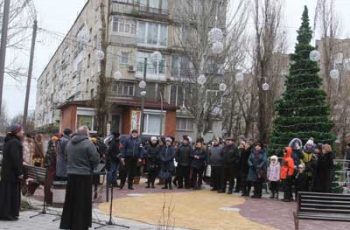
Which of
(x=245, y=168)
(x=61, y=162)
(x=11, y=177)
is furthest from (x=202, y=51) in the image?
(x=11, y=177)

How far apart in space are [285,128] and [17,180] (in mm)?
12719

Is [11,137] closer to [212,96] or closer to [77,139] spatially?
[77,139]

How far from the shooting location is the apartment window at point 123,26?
48.0 metres

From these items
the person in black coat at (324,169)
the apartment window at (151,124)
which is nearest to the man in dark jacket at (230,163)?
the person in black coat at (324,169)

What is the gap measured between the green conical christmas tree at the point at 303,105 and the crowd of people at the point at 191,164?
2.15 meters

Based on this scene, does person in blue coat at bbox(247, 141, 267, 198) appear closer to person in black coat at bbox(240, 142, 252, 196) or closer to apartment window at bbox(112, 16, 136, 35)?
person in black coat at bbox(240, 142, 252, 196)

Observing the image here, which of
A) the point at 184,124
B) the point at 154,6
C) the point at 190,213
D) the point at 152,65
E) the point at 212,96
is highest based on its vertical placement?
the point at 154,6

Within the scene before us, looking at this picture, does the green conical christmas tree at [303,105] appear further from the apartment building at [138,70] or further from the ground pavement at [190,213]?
the apartment building at [138,70]

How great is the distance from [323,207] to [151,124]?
37.4 m

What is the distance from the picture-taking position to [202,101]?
130 ft

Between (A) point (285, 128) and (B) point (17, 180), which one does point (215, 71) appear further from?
(B) point (17, 180)

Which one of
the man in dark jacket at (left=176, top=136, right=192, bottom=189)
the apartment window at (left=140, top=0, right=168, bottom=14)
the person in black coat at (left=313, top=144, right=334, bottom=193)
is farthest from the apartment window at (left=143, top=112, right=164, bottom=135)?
the person in black coat at (left=313, top=144, right=334, bottom=193)

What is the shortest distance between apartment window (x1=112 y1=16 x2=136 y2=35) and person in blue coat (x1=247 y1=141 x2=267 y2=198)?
3400 cm

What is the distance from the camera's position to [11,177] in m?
9.95
